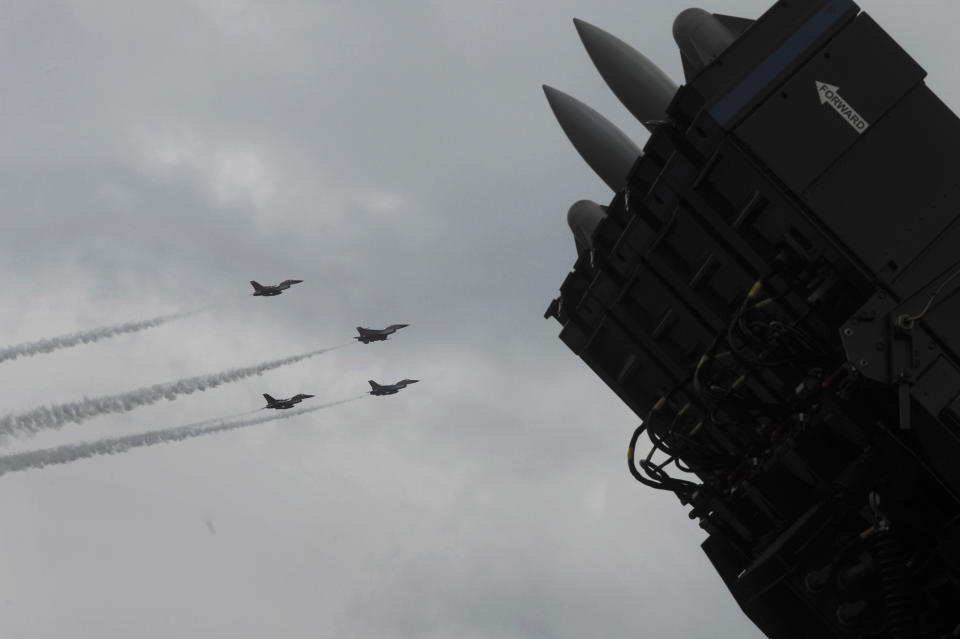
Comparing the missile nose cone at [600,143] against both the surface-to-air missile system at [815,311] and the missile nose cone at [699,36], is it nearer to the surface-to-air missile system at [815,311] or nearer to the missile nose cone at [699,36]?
the missile nose cone at [699,36]

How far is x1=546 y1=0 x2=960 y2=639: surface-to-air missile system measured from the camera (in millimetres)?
10406

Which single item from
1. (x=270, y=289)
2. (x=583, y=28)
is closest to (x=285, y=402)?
(x=270, y=289)

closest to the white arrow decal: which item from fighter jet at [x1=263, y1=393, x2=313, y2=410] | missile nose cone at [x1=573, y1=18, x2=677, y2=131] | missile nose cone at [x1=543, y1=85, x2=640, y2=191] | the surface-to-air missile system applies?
the surface-to-air missile system

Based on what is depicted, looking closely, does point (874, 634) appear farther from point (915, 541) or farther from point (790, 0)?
point (790, 0)

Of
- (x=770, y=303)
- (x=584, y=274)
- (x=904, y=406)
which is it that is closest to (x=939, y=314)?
(x=904, y=406)

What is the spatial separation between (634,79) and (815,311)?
6.02 metres

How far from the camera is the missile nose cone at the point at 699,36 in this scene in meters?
13.4

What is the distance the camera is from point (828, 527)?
11305 millimetres

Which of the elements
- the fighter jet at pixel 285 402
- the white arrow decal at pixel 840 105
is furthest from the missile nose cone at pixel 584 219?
the fighter jet at pixel 285 402

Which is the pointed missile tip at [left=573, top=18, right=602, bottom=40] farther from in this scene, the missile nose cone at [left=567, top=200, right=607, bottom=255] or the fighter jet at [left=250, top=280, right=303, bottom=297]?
the fighter jet at [left=250, top=280, right=303, bottom=297]

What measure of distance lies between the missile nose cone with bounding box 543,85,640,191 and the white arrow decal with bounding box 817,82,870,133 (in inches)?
220

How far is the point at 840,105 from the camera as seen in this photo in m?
11.1

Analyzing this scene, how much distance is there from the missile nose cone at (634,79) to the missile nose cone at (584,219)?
125cm

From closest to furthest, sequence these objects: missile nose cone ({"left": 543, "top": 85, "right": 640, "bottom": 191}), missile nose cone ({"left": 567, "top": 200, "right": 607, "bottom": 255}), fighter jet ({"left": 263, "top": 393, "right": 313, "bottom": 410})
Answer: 1. missile nose cone ({"left": 567, "top": 200, "right": 607, "bottom": 255})
2. missile nose cone ({"left": 543, "top": 85, "right": 640, "bottom": 191})
3. fighter jet ({"left": 263, "top": 393, "right": 313, "bottom": 410})
